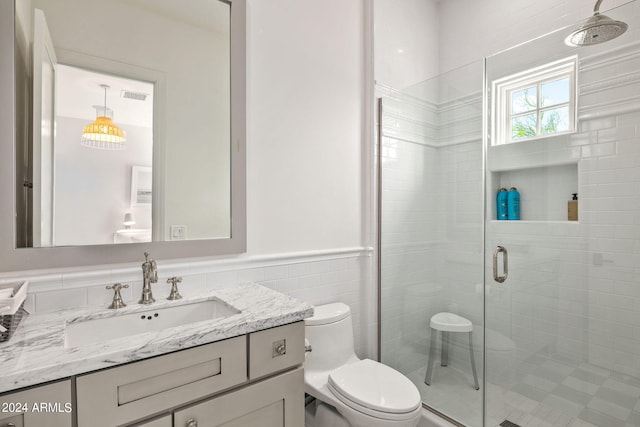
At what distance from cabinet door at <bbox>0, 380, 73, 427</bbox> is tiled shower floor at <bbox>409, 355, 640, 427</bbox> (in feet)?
5.93

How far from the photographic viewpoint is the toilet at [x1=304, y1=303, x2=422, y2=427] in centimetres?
136

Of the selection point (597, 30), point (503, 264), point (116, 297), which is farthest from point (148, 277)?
point (597, 30)

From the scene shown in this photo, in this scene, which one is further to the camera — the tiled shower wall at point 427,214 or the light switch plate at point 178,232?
the tiled shower wall at point 427,214

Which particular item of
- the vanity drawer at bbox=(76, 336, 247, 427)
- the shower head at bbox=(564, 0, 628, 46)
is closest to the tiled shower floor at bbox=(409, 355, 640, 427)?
the vanity drawer at bbox=(76, 336, 247, 427)

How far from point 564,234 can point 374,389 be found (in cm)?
118

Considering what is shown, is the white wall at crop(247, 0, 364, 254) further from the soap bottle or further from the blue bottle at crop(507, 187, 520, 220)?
the soap bottle

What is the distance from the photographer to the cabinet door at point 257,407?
994mm

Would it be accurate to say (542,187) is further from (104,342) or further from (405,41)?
(104,342)

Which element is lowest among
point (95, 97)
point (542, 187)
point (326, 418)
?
point (326, 418)

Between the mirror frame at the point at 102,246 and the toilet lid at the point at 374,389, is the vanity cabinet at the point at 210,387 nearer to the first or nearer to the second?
the toilet lid at the point at 374,389

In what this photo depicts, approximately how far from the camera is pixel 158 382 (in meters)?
0.93

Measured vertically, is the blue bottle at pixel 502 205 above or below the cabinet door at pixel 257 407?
above

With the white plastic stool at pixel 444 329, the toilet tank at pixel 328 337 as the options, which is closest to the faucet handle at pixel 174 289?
the toilet tank at pixel 328 337

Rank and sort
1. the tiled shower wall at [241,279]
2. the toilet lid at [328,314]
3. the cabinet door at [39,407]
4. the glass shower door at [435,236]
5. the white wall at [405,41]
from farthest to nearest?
the white wall at [405,41] → the glass shower door at [435,236] → the toilet lid at [328,314] → the tiled shower wall at [241,279] → the cabinet door at [39,407]
